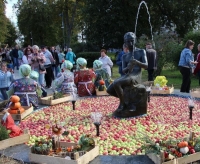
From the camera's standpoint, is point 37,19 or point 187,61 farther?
point 37,19

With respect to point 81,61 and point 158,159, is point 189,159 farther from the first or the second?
point 81,61

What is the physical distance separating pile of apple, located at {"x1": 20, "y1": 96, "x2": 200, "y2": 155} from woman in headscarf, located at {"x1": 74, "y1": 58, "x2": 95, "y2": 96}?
138cm

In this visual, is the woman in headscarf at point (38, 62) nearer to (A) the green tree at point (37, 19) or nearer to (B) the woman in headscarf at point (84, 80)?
(B) the woman in headscarf at point (84, 80)

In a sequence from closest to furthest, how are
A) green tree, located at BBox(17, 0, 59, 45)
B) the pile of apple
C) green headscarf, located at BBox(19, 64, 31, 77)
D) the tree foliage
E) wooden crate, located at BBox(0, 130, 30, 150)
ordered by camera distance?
wooden crate, located at BBox(0, 130, 30, 150) < the pile of apple < green headscarf, located at BBox(19, 64, 31, 77) < the tree foliage < green tree, located at BBox(17, 0, 59, 45)

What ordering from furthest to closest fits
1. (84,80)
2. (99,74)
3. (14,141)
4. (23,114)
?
(99,74), (84,80), (23,114), (14,141)

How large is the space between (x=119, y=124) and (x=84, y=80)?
13.7 ft

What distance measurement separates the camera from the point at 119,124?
7211 mm

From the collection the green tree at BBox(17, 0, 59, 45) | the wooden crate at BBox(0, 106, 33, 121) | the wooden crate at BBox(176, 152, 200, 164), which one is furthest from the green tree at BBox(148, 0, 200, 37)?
the wooden crate at BBox(176, 152, 200, 164)

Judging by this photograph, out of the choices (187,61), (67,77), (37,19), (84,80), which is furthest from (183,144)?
(37,19)

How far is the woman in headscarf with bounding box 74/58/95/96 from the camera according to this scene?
36.5 feet

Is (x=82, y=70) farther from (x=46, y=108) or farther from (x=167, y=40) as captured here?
(x=167, y=40)

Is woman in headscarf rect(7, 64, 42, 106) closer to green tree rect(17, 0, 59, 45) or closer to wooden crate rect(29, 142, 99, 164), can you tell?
wooden crate rect(29, 142, 99, 164)

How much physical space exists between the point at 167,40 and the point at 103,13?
38.4ft

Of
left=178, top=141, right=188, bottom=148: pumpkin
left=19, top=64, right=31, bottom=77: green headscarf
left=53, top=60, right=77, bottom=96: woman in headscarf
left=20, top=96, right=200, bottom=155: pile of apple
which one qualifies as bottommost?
left=20, top=96, right=200, bottom=155: pile of apple
